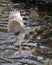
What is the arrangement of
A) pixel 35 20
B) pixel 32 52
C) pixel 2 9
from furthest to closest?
pixel 2 9 → pixel 35 20 → pixel 32 52

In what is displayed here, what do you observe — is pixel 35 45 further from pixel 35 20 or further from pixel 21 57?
pixel 35 20

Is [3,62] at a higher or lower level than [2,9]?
lower

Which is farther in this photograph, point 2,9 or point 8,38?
point 2,9

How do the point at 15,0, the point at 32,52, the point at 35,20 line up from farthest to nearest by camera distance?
the point at 15,0 → the point at 35,20 → the point at 32,52

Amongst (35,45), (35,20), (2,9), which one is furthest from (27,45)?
(2,9)

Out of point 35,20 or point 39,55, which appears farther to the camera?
point 35,20

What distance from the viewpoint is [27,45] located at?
11.6 metres

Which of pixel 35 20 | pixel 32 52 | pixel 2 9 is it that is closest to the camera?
pixel 32 52

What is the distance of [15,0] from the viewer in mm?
19250

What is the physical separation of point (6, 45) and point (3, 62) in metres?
1.59

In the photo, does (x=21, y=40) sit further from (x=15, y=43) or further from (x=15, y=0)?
(x=15, y=0)

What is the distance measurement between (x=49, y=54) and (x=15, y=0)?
29.9ft

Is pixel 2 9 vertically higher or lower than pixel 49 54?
higher

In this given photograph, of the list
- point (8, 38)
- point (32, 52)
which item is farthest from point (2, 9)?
point (32, 52)
